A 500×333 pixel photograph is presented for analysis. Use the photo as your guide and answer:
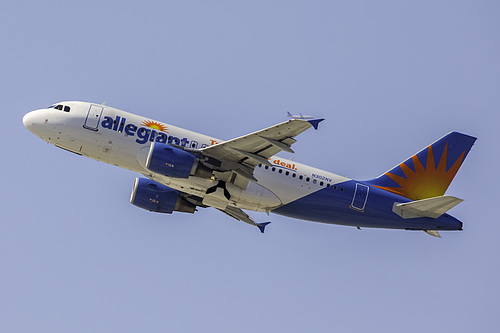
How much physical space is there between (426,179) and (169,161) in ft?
61.0

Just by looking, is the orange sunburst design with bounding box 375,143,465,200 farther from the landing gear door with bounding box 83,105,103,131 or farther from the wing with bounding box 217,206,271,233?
the landing gear door with bounding box 83,105,103,131

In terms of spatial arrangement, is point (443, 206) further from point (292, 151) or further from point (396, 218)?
point (292, 151)

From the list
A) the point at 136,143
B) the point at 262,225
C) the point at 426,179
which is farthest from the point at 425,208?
the point at 136,143

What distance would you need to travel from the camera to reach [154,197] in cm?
4656

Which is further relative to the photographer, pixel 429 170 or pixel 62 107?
pixel 429 170

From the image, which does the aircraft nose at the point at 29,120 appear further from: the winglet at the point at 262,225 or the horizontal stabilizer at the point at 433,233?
the horizontal stabilizer at the point at 433,233

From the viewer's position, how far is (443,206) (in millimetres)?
43219

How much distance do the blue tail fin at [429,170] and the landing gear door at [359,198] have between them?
7.14 ft

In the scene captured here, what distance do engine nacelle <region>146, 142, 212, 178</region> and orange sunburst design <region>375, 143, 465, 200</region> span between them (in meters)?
14.2

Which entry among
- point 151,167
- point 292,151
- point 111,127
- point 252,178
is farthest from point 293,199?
point 111,127

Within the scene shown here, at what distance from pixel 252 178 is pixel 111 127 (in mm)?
9155

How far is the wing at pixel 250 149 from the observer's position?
122 feet

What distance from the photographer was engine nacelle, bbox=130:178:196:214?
4656 cm

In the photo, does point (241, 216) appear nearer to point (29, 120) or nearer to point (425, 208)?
point (425, 208)
